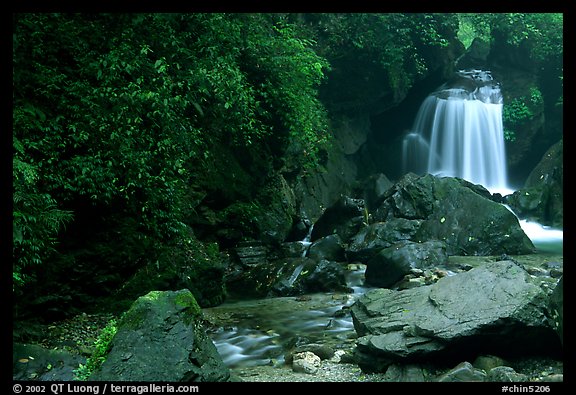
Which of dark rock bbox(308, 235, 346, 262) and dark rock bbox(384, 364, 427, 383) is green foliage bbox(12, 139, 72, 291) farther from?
dark rock bbox(308, 235, 346, 262)

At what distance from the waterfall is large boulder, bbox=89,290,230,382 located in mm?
17959

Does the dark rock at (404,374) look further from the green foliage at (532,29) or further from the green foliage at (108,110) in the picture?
the green foliage at (532,29)

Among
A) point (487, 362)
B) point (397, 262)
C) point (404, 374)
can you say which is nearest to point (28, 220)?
point (404, 374)

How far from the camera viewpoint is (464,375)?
15.0 ft

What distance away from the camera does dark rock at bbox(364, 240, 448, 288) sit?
1023 cm

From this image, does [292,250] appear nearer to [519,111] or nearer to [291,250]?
[291,250]

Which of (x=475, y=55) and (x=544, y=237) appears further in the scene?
(x=475, y=55)

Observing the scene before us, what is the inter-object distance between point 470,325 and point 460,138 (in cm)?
1726

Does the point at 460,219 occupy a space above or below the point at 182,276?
below

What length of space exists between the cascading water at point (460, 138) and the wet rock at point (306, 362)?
16.5 meters

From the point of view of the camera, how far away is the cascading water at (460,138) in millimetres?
21094

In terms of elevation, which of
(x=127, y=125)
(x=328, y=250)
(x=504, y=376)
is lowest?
(x=328, y=250)

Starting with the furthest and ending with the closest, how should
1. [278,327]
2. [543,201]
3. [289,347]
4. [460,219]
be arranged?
1. [543,201]
2. [460,219]
3. [278,327]
4. [289,347]
